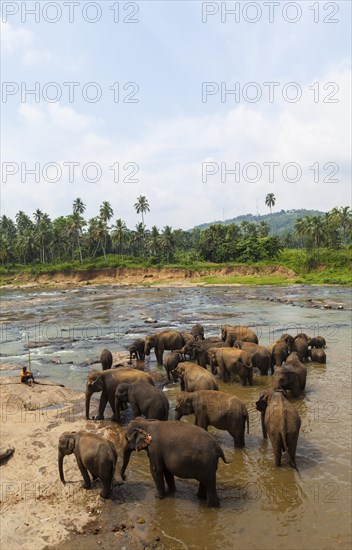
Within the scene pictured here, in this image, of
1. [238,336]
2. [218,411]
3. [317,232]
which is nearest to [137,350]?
[238,336]

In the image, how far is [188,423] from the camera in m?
8.02

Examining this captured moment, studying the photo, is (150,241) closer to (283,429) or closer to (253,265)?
(253,265)

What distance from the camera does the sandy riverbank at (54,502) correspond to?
684 cm

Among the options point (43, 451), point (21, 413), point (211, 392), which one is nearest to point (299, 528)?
point (211, 392)

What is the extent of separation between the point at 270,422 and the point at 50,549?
15.4 ft

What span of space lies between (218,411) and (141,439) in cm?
240

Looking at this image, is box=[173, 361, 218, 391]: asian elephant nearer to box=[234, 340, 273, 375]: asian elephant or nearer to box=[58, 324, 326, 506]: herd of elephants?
box=[58, 324, 326, 506]: herd of elephants

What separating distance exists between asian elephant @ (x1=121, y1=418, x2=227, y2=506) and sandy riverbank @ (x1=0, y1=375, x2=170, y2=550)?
786 mm

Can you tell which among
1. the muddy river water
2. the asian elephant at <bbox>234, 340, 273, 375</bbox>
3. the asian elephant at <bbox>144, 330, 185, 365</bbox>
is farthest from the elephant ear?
the asian elephant at <bbox>144, 330, 185, 365</bbox>

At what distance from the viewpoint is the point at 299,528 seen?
7.03m

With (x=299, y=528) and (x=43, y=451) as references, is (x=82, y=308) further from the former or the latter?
(x=299, y=528)

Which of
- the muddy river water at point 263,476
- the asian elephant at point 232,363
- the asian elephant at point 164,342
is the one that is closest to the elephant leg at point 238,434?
the muddy river water at point 263,476

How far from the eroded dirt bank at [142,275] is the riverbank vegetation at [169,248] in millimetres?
1121

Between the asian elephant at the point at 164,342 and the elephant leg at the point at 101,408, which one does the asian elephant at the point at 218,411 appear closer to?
the elephant leg at the point at 101,408
